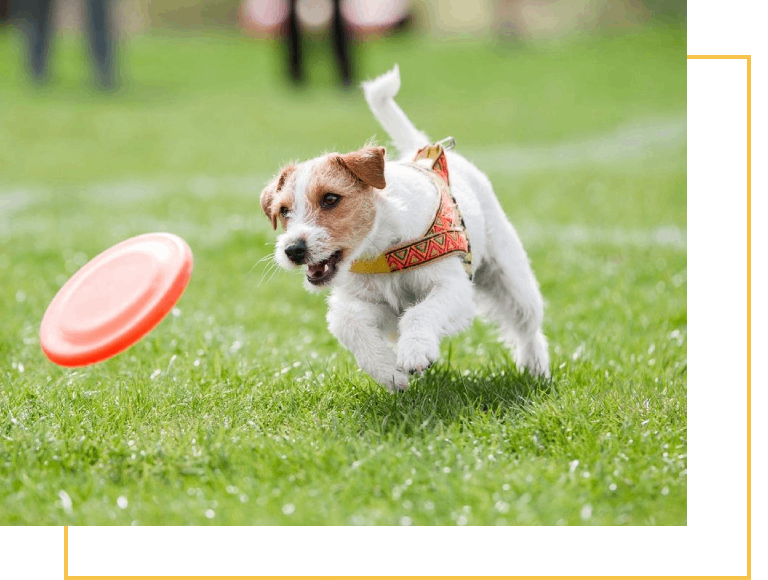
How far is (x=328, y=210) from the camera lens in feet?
12.9

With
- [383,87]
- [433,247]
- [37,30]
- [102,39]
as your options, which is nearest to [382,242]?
[433,247]

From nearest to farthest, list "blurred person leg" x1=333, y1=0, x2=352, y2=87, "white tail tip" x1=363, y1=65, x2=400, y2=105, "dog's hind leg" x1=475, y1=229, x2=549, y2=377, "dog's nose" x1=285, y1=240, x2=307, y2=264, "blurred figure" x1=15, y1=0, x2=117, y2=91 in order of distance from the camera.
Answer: "dog's nose" x1=285, y1=240, x2=307, y2=264, "white tail tip" x1=363, y1=65, x2=400, y2=105, "dog's hind leg" x1=475, y1=229, x2=549, y2=377, "blurred person leg" x1=333, y1=0, x2=352, y2=87, "blurred figure" x1=15, y1=0, x2=117, y2=91

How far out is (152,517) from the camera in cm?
334

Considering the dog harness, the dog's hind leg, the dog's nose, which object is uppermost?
the dog's nose

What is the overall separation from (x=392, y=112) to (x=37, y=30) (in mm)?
21185

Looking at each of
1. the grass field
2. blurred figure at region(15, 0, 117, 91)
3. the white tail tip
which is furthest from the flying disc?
blurred figure at region(15, 0, 117, 91)

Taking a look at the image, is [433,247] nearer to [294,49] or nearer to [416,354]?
[416,354]

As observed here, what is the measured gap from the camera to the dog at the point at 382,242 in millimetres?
3908

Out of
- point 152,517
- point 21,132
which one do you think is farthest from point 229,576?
point 21,132

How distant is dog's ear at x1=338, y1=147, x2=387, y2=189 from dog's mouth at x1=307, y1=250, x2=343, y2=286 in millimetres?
344

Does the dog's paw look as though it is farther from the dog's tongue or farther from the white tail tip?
the white tail tip

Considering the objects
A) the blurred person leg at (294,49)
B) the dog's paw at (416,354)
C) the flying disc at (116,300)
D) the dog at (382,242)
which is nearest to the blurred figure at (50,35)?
the blurred person leg at (294,49)

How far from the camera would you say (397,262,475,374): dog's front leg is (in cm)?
386

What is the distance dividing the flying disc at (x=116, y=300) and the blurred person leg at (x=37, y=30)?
19.9 metres
